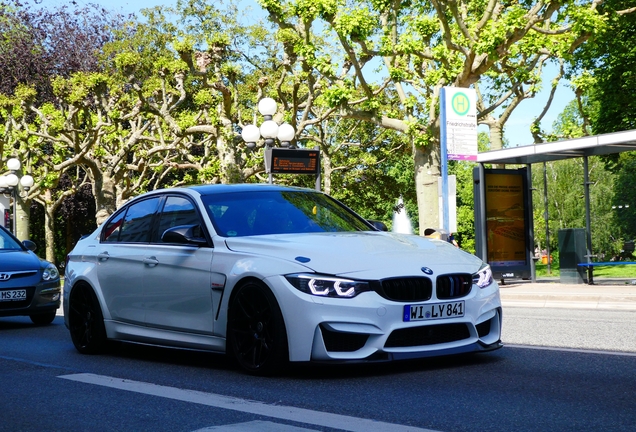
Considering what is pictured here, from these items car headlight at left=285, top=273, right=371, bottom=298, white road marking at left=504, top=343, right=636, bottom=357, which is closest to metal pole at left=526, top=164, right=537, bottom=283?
white road marking at left=504, top=343, right=636, bottom=357

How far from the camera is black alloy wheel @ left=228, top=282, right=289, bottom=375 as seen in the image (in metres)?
7.34

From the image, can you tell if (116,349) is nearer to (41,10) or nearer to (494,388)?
(494,388)

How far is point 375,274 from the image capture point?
7.15 meters

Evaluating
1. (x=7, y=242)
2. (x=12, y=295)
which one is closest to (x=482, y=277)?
(x=12, y=295)

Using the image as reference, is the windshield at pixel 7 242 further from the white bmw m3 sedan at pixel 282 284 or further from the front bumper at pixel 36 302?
the white bmw m3 sedan at pixel 282 284

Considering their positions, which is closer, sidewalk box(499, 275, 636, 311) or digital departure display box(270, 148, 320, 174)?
sidewalk box(499, 275, 636, 311)

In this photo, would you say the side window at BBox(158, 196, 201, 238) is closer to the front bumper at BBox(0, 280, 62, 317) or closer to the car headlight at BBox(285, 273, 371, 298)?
the car headlight at BBox(285, 273, 371, 298)

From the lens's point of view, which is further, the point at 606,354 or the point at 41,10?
the point at 41,10

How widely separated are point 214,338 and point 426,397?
2227 millimetres

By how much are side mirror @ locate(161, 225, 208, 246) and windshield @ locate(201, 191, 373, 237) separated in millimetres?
168

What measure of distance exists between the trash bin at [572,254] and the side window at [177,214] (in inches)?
591

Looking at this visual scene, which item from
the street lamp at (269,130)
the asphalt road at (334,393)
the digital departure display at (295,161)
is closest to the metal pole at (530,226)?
the digital departure display at (295,161)

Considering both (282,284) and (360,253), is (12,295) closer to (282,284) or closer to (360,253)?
(282,284)

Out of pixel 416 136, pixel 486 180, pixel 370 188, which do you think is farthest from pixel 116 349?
pixel 370 188
